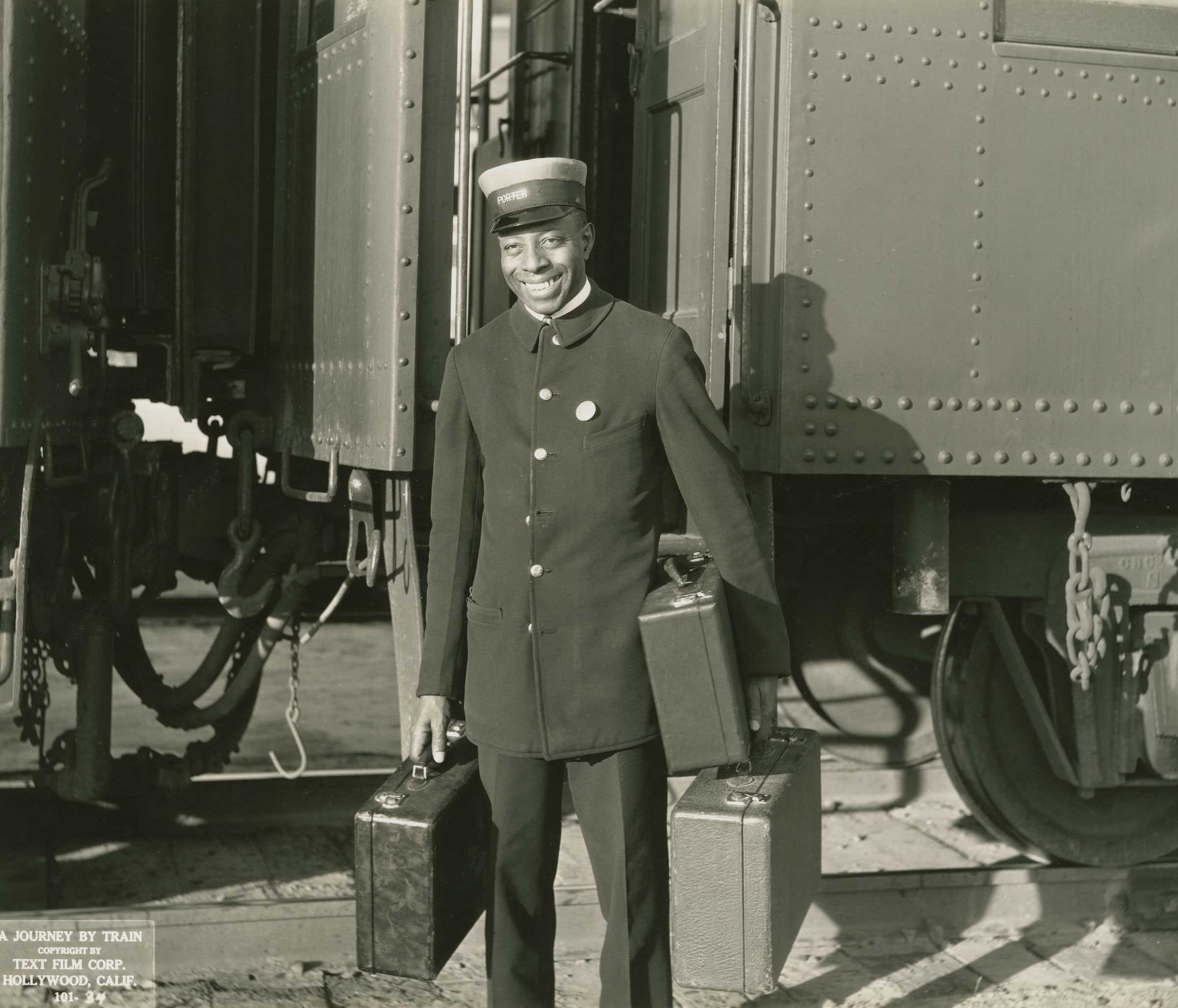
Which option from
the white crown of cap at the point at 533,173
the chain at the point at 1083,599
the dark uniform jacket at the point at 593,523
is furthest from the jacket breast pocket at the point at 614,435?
the chain at the point at 1083,599

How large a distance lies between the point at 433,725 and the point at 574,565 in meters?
0.48

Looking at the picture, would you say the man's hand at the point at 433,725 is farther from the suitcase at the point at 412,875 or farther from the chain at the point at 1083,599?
the chain at the point at 1083,599

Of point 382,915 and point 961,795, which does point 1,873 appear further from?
point 961,795

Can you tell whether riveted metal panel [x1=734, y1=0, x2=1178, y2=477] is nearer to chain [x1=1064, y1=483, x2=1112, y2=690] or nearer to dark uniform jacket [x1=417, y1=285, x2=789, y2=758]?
chain [x1=1064, y1=483, x2=1112, y2=690]

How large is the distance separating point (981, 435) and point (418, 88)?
5.21 feet

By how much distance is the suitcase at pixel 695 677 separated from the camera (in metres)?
2.68

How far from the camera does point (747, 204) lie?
3.43 meters

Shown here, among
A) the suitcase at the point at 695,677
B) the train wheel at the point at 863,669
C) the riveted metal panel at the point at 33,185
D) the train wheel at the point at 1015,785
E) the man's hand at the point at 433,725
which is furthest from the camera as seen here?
the train wheel at the point at 863,669

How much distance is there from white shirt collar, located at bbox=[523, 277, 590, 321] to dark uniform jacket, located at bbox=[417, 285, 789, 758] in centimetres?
1

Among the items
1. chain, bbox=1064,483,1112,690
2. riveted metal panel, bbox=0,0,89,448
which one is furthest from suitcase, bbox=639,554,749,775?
riveted metal panel, bbox=0,0,89,448

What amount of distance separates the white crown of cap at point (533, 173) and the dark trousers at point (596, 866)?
1.11 meters

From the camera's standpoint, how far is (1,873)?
4.20m

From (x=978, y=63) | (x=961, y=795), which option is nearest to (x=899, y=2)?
(x=978, y=63)

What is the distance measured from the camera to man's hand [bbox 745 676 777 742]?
111 inches
